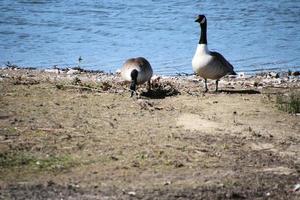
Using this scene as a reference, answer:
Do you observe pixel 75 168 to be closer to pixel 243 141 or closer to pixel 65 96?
pixel 243 141

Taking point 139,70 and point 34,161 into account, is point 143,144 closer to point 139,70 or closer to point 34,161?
point 34,161

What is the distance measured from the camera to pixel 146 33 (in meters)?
21.4

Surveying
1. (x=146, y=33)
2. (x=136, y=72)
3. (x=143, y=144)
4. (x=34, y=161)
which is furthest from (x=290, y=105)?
(x=146, y=33)

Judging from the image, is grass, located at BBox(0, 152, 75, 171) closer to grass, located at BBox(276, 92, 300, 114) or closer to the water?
grass, located at BBox(276, 92, 300, 114)

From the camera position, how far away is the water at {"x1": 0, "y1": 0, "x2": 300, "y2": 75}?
1689 centimetres

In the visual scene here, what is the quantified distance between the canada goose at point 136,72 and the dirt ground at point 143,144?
0.28 metres

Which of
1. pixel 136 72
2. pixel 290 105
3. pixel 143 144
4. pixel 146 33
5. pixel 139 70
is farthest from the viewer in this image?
pixel 146 33

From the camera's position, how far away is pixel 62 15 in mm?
26406

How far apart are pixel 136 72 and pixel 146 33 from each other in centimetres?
1018

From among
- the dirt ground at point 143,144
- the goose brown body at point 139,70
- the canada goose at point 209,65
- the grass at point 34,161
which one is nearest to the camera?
the dirt ground at point 143,144

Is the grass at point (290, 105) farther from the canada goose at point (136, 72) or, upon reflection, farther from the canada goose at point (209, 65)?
the canada goose at point (136, 72)

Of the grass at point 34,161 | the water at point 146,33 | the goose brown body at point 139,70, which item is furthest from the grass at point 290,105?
the water at point 146,33

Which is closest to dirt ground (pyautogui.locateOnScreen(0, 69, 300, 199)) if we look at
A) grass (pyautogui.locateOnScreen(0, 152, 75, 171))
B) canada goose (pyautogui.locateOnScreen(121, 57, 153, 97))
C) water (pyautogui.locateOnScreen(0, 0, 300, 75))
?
grass (pyautogui.locateOnScreen(0, 152, 75, 171))

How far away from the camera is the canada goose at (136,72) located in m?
11.4
